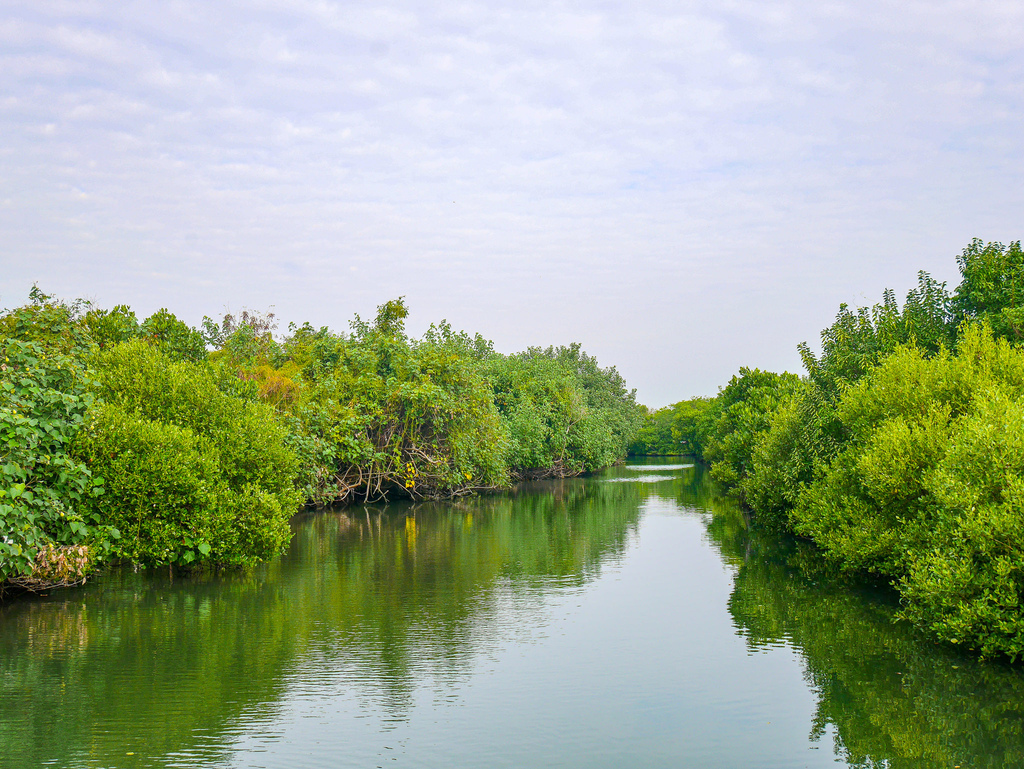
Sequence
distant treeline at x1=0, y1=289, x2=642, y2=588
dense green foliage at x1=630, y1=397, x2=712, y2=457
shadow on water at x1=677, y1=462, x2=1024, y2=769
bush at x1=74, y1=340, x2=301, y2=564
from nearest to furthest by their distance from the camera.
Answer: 1. shadow on water at x1=677, y1=462, x2=1024, y2=769
2. distant treeline at x1=0, y1=289, x2=642, y2=588
3. bush at x1=74, y1=340, x2=301, y2=564
4. dense green foliage at x1=630, y1=397, x2=712, y2=457

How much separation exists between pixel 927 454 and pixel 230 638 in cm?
1205

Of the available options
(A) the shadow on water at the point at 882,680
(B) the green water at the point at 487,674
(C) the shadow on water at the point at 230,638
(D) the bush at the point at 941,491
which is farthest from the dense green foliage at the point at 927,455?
(C) the shadow on water at the point at 230,638

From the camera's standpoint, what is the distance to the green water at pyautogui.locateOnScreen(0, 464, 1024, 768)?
8.37 m

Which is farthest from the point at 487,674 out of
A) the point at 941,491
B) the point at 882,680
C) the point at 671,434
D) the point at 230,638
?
the point at 671,434

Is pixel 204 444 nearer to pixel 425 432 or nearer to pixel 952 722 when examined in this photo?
pixel 952 722

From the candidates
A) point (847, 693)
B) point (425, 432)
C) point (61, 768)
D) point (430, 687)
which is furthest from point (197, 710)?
point (425, 432)

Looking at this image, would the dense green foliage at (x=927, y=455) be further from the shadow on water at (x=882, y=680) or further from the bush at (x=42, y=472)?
the bush at (x=42, y=472)

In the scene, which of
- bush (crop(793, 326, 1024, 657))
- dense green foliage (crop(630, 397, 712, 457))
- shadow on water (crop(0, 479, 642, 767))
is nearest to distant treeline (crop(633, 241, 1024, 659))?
bush (crop(793, 326, 1024, 657))

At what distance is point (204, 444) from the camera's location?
17.2m

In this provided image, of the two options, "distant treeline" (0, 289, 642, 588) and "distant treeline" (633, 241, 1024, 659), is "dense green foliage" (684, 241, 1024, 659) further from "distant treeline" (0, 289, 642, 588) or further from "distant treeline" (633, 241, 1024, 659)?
"distant treeline" (0, 289, 642, 588)

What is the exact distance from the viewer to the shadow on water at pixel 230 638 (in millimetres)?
8711

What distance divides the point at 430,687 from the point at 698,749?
139 inches

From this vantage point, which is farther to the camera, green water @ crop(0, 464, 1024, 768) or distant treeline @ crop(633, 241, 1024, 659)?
distant treeline @ crop(633, 241, 1024, 659)

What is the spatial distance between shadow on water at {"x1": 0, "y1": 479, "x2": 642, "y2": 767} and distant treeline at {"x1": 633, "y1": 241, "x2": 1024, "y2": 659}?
620 cm
